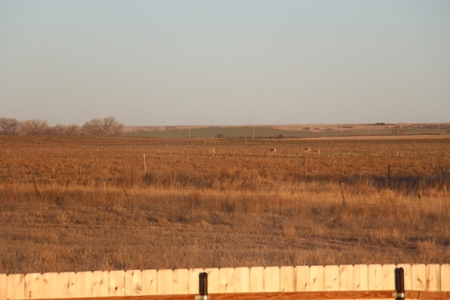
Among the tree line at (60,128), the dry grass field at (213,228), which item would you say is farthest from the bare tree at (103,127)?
the dry grass field at (213,228)

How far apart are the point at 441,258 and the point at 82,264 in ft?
22.6

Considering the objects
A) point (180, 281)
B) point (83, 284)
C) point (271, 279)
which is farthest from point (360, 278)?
point (83, 284)

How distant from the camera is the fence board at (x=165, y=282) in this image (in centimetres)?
609

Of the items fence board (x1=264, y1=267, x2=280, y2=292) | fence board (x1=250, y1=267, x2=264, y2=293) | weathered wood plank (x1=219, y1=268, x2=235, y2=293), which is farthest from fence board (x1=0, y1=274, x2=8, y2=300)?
fence board (x1=264, y1=267, x2=280, y2=292)

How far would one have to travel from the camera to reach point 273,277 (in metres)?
6.22

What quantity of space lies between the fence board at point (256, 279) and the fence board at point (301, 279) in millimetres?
384

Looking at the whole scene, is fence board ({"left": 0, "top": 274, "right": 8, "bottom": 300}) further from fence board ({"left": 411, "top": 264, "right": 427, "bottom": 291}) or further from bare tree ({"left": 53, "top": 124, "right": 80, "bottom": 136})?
bare tree ({"left": 53, "top": 124, "right": 80, "bottom": 136})

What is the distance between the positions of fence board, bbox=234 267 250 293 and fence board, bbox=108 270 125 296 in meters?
1.20

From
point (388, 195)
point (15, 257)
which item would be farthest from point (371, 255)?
point (388, 195)

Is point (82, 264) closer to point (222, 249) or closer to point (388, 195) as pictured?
point (222, 249)

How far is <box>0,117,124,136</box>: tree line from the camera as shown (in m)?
146

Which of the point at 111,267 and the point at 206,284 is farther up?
the point at 206,284

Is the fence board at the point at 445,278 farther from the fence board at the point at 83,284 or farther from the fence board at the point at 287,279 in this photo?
the fence board at the point at 83,284

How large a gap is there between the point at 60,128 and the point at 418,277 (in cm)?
16595
